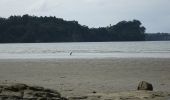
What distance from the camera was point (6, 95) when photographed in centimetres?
711

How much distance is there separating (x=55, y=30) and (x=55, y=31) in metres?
0.58

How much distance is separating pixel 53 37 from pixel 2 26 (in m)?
18.2

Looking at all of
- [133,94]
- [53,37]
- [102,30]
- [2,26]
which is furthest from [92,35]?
[133,94]

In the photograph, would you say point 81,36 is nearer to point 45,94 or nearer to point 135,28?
point 135,28

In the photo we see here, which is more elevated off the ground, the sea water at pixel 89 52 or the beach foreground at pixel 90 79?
the beach foreground at pixel 90 79

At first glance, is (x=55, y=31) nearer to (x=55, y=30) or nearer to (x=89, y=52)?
(x=55, y=30)

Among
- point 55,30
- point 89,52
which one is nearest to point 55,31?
point 55,30

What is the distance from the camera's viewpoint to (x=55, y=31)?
131750 mm

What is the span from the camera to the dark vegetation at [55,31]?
130m

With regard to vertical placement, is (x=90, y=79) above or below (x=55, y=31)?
below

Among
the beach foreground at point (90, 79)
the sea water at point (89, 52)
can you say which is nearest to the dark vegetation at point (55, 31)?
the sea water at point (89, 52)

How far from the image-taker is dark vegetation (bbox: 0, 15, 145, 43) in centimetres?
12975

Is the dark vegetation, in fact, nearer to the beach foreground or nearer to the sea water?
the sea water

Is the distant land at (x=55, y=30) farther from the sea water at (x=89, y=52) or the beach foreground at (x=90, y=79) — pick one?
the beach foreground at (x=90, y=79)
